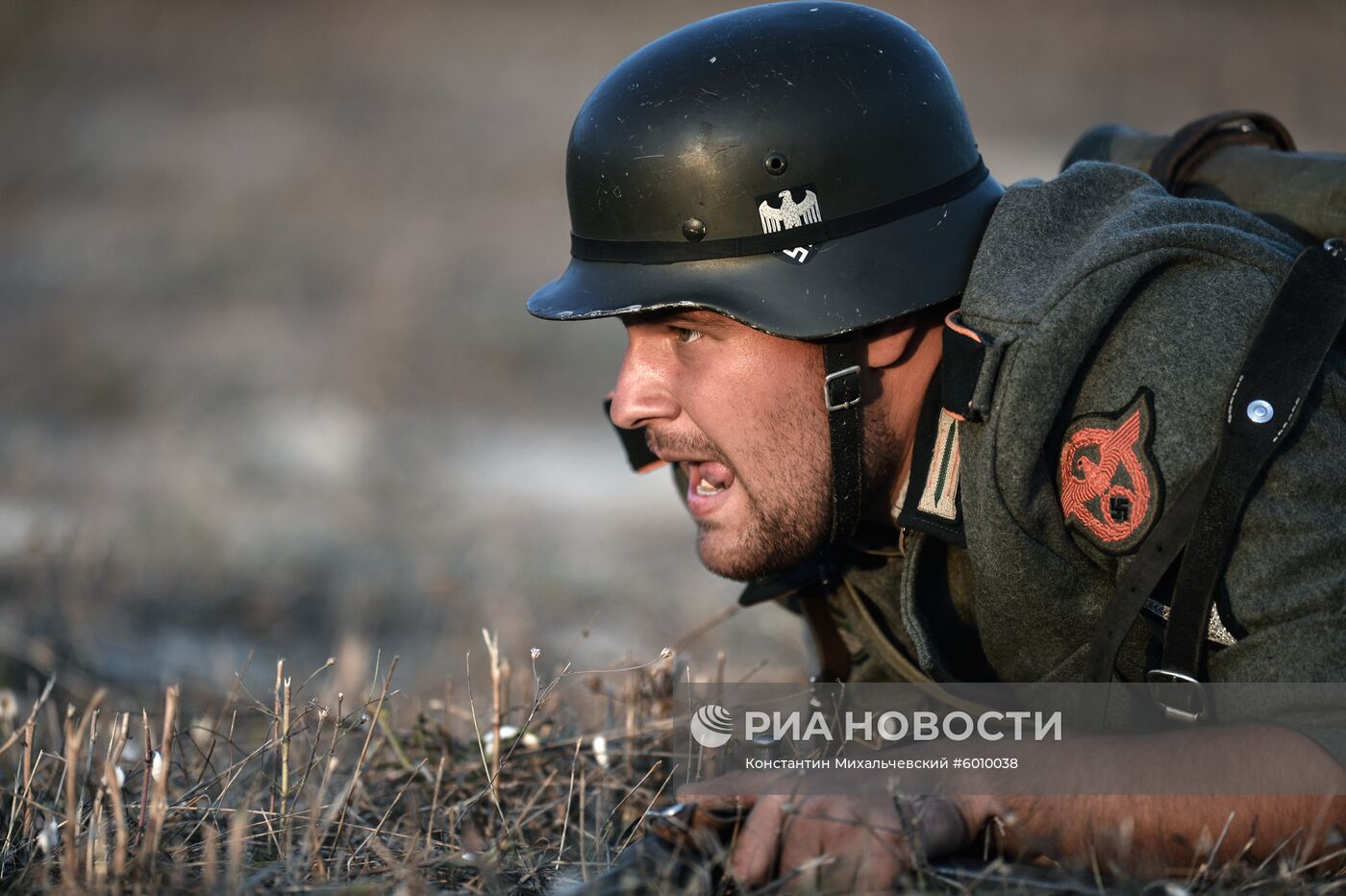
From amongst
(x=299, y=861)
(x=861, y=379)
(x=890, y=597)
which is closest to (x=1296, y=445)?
(x=861, y=379)

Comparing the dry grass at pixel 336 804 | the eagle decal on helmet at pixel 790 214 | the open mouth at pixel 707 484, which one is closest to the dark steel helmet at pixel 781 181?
the eagle decal on helmet at pixel 790 214

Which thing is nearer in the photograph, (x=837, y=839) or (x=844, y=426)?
(x=837, y=839)

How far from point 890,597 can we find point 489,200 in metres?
12.9

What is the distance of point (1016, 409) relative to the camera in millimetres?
2436

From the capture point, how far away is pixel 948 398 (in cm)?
261

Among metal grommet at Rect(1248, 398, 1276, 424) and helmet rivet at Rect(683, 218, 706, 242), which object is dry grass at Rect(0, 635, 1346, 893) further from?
helmet rivet at Rect(683, 218, 706, 242)

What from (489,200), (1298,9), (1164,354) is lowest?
(1164,354)

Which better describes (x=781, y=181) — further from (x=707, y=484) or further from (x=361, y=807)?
(x=361, y=807)

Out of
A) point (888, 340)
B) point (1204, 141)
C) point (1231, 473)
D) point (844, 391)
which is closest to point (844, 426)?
point (844, 391)

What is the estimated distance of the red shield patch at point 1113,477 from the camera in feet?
7.79

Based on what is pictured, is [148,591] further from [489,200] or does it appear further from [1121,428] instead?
[489,200]

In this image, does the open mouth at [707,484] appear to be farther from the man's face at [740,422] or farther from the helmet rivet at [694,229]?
the helmet rivet at [694,229]
